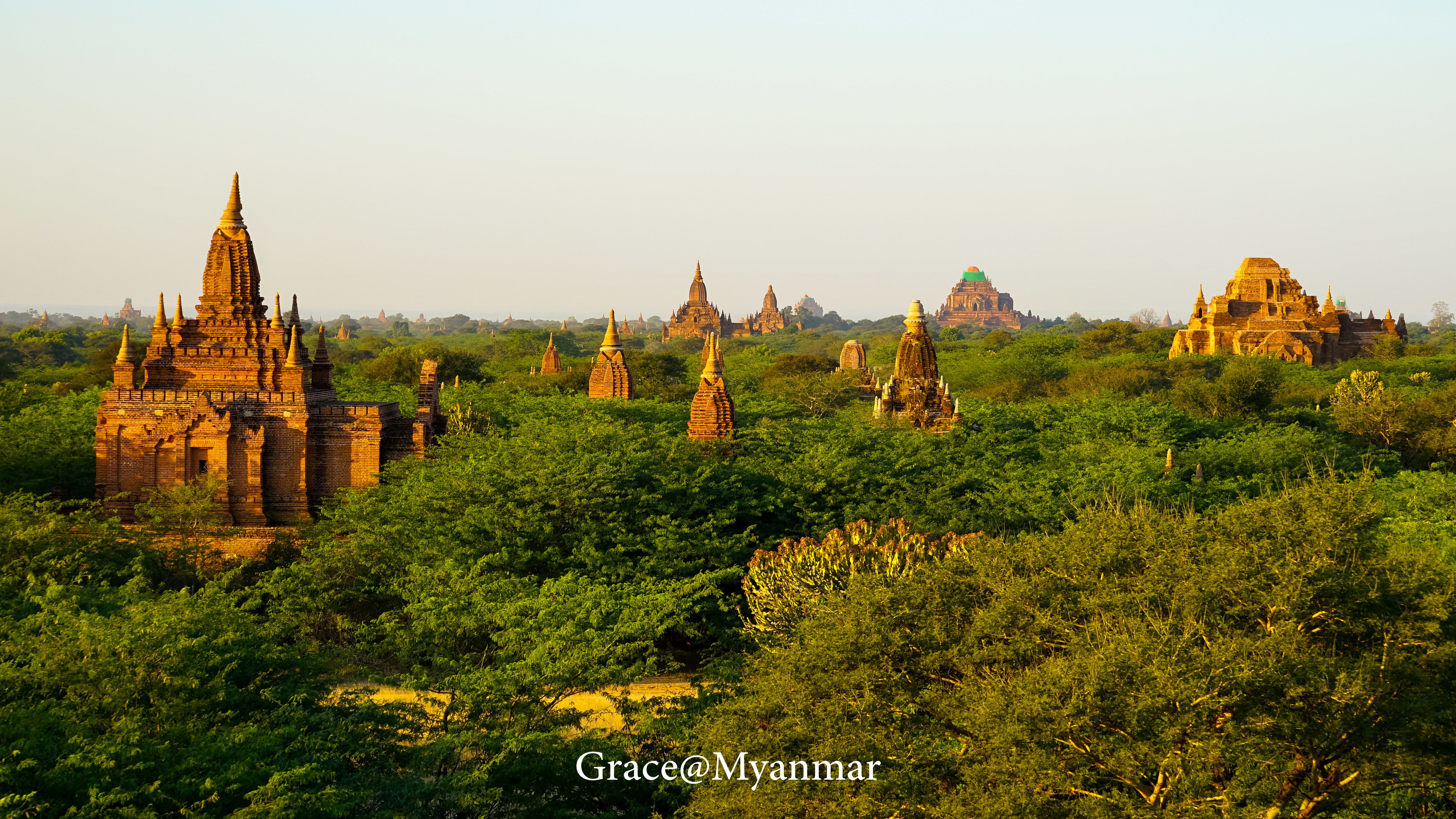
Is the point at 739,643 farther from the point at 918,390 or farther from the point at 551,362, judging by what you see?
the point at 551,362

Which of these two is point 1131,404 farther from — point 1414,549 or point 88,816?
point 88,816

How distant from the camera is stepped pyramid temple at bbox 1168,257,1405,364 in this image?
9088 cm

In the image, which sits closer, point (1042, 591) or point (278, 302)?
point (1042, 591)

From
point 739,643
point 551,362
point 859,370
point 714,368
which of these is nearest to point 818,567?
point 739,643

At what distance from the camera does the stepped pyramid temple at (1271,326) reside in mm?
90875

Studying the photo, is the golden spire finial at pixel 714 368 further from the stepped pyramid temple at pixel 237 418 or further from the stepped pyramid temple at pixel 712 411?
the stepped pyramid temple at pixel 237 418

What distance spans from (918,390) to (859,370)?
121ft

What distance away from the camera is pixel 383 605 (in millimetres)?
28625

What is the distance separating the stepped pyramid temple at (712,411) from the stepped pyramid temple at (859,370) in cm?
1265

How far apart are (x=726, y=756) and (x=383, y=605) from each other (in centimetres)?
1443

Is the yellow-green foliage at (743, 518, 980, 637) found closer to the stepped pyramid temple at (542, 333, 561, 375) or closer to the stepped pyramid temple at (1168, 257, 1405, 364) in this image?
the stepped pyramid temple at (542, 333, 561, 375)

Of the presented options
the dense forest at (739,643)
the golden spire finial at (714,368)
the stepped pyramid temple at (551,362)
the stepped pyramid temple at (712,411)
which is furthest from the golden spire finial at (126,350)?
the stepped pyramid temple at (551,362)

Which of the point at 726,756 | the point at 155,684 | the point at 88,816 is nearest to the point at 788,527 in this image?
the point at 726,756

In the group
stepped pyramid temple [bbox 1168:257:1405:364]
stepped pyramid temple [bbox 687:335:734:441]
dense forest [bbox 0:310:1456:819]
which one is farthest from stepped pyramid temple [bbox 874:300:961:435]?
stepped pyramid temple [bbox 1168:257:1405:364]
